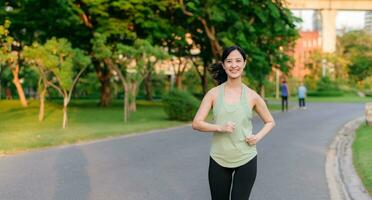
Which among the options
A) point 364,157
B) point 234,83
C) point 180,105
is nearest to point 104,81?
point 180,105

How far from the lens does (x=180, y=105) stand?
80.8ft

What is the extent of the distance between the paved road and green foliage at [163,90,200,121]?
778 centimetres

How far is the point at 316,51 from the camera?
75.9m

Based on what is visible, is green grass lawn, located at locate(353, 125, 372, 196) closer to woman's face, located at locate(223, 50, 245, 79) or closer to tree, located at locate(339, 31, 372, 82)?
woman's face, located at locate(223, 50, 245, 79)

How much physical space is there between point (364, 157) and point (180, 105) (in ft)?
43.5

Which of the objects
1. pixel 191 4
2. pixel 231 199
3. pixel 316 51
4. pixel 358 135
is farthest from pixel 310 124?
pixel 316 51

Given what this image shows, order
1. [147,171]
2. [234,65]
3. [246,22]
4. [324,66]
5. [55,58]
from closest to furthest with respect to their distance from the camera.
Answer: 1. [234,65]
2. [147,171]
3. [55,58]
4. [246,22]
5. [324,66]

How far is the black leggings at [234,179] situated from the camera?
4633 mm

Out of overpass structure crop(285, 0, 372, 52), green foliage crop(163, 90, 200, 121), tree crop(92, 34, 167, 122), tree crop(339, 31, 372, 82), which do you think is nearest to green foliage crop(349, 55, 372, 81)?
tree crop(339, 31, 372, 82)

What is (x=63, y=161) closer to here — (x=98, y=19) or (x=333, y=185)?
(x=333, y=185)

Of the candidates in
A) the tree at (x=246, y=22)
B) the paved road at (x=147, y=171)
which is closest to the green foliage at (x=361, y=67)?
the tree at (x=246, y=22)

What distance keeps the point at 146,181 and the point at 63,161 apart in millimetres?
3071

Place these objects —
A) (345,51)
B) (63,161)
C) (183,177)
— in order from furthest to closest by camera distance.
Result: (345,51) → (63,161) → (183,177)

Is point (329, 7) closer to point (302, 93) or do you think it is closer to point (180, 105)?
point (302, 93)
